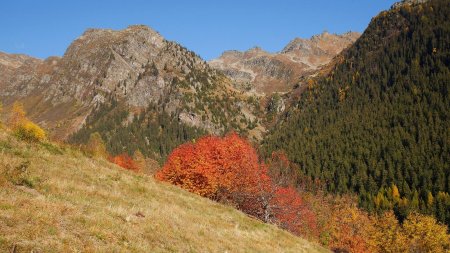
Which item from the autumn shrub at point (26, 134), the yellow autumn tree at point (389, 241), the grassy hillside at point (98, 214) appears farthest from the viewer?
the yellow autumn tree at point (389, 241)

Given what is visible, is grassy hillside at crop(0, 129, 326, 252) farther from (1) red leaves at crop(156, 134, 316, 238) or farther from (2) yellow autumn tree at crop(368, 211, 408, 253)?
(2) yellow autumn tree at crop(368, 211, 408, 253)

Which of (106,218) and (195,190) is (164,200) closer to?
(106,218)

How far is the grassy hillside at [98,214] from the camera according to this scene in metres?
12.0

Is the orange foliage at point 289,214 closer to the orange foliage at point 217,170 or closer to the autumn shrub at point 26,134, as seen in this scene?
the orange foliage at point 217,170

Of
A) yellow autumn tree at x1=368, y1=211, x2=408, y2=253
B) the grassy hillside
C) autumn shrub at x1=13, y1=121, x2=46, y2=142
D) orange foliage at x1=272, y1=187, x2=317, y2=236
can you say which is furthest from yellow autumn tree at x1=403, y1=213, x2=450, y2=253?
autumn shrub at x1=13, y1=121, x2=46, y2=142

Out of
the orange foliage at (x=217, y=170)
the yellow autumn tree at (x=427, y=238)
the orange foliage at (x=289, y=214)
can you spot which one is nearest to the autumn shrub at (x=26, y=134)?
the orange foliage at (x=289, y=214)

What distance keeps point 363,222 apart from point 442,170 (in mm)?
101247

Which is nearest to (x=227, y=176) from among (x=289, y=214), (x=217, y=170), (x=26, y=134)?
(x=217, y=170)

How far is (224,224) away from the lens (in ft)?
79.0

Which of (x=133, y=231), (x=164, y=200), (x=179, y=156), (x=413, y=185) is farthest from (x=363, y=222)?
(x=133, y=231)

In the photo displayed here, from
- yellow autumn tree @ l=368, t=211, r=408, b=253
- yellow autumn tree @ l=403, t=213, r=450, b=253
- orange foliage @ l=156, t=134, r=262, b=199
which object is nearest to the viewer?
orange foliage @ l=156, t=134, r=262, b=199

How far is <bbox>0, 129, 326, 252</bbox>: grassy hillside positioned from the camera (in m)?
12.0

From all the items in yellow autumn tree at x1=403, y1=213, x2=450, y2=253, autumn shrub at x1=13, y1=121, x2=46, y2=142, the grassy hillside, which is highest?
autumn shrub at x1=13, y1=121, x2=46, y2=142

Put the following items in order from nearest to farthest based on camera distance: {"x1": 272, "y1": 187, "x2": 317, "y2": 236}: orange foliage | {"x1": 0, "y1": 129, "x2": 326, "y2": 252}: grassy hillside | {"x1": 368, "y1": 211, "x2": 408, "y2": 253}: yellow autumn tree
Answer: {"x1": 0, "y1": 129, "x2": 326, "y2": 252}: grassy hillside, {"x1": 272, "y1": 187, "x2": 317, "y2": 236}: orange foliage, {"x1": 368, "y1": 211, "x2": 408, "y2": 253}: yellow autumn tree
